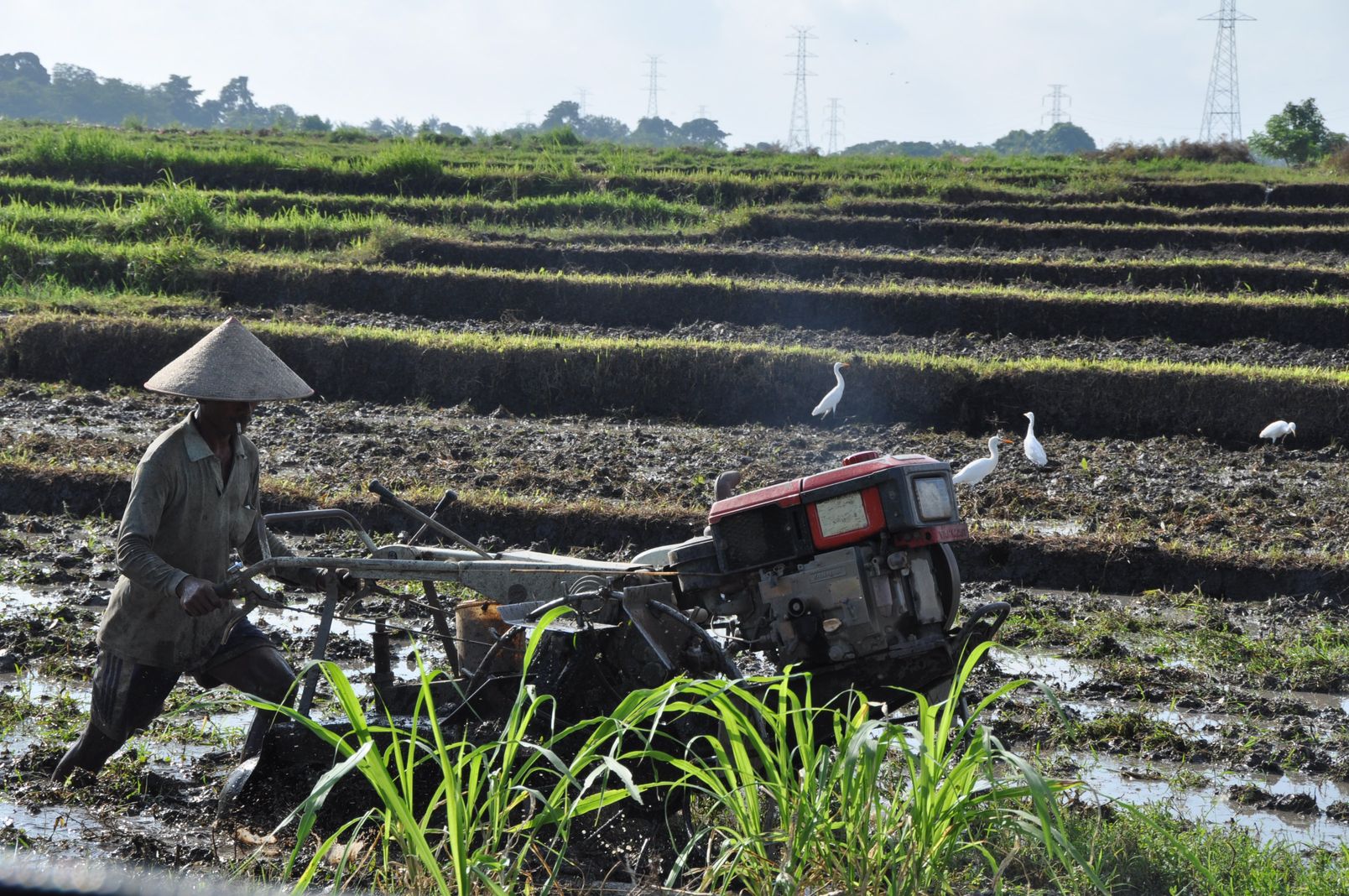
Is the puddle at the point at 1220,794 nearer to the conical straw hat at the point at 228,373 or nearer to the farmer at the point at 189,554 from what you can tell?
the farmer at the point at 189,554

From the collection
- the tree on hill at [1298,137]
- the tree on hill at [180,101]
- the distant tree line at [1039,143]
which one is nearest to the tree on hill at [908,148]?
the distant tree line at [1039,143]

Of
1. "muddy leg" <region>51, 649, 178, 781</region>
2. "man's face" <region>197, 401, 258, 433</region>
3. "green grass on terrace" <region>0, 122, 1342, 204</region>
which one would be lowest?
"muddy leg" <region>51, 649, 178, 781</region>

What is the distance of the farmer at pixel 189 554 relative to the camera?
363 cm

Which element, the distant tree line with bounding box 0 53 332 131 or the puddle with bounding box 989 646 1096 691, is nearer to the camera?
the puddle with bounding box 989 646 1096 691

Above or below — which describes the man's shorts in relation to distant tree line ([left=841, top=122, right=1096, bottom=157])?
below

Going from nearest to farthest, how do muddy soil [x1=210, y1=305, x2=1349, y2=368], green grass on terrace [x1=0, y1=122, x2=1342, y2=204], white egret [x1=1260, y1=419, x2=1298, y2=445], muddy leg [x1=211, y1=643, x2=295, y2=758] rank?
muddy leg [x1=211, y1=643, x2=295, y2=758] < white egret [x1=1260, y1=419, x2=1298, y2=445] < muddy soil [x1=210, y1=305, x2=1349, y2=368] < green grass on terrace [x1=0, y1=122, x2=1342, y2=204]

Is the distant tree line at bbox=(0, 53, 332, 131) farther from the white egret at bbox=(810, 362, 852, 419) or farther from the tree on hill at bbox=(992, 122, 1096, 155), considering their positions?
the white egret at bbox=(810, 362, 852, 419)

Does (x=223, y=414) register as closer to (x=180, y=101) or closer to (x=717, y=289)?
(x=717, y=289)

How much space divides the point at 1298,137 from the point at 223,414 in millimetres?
37334

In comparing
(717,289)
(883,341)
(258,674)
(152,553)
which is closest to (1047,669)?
(258,674)

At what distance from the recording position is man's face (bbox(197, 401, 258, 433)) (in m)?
3.72

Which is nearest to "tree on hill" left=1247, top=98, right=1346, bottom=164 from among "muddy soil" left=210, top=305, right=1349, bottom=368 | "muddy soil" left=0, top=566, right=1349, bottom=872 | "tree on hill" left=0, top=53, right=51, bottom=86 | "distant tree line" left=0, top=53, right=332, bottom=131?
"muddy soil" left=210, top=305, right=1349, bottom=368

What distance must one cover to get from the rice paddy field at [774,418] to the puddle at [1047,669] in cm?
5

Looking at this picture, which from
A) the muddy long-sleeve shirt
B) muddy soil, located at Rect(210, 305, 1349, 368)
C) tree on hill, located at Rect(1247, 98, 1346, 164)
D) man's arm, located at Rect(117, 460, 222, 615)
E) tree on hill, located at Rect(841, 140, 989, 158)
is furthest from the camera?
tree on hill, located at Rect(841, 140, 989, 158)
